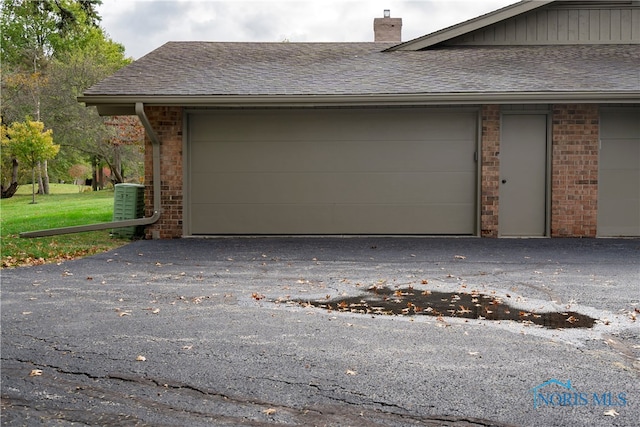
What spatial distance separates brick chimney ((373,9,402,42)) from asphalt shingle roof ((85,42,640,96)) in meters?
1.93

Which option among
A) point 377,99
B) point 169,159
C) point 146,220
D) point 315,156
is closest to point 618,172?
point 377,99

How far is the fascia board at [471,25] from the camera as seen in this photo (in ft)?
43.2

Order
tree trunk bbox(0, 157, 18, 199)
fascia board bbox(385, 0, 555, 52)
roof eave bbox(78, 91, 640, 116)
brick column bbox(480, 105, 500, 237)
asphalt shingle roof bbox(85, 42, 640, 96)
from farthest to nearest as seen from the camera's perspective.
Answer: tree trunk bbox(0, 157, 18, 199) → fascia board bbox(385, 0, 555, 52) → brick column bbox(480, 105, 500, 237) → asphalt shingle roof bbox(85, 42, 640, 96) → roof eave bbox(78, 91, 640, 116)

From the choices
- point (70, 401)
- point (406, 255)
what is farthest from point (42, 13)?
point (70, 401)

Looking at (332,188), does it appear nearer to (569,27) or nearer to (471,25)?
(471,25)

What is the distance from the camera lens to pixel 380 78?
473 inches

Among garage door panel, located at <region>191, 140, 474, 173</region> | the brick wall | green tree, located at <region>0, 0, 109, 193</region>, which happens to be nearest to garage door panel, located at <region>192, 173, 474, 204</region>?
garage door panel, located at <region>191, 140, 474, 173</region>

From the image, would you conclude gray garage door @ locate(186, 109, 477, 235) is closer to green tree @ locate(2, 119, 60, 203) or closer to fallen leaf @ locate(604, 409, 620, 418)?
fallen leaf @ locate(604, 409, 620, 418)

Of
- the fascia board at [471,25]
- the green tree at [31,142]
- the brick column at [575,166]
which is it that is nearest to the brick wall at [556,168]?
the brick column at [575,166]

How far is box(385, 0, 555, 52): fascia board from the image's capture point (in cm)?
1316

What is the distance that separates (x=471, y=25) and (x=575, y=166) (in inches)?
145

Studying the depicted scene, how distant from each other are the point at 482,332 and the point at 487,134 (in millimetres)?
7036

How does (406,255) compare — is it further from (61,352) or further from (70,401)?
(70,401)

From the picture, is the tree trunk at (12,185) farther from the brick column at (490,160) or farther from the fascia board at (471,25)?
the brick column at (490,160)
